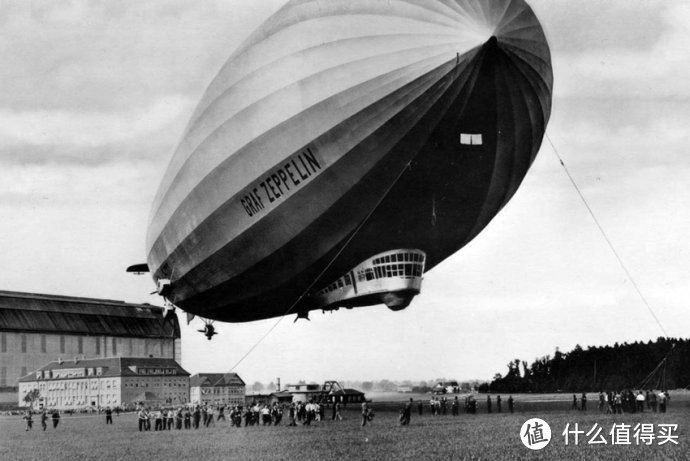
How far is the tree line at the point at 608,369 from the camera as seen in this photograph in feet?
154

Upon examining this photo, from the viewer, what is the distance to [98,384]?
253ft

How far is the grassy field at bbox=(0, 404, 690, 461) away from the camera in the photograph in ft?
50.3

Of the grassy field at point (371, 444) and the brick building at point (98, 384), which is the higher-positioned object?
the grassy field at point (371, 444)

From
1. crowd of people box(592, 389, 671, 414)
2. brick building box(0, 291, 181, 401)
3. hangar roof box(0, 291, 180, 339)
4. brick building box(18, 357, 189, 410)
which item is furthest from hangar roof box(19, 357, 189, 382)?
crowd of people box(592, 389, 671, 414)

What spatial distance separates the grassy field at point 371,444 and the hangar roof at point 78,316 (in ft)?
195

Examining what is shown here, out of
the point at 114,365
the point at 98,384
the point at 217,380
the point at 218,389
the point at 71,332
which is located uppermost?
the point at 71,332

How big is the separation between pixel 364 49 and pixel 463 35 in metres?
2.06

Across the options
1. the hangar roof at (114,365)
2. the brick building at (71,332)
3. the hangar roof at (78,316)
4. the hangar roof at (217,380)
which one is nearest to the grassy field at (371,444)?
the hangar roof at (114,365)

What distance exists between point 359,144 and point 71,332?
76669mm

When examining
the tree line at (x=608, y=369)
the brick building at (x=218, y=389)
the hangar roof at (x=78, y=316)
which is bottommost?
the brick building at (x=218, y=389)

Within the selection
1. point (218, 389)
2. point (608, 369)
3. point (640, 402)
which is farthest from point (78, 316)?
point (640, 402)

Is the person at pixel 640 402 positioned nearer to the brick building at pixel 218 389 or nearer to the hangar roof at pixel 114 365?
the hangar roof at pixel 114 365

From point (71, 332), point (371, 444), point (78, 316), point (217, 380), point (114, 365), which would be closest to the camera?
point (371, 444)

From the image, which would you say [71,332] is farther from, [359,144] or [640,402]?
[359,144]
